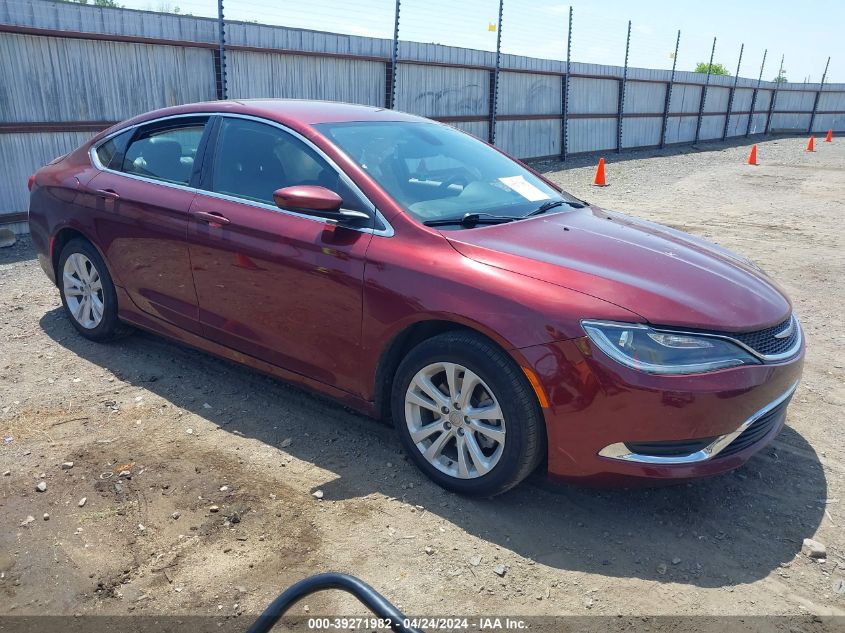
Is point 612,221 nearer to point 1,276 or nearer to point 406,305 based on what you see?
point 406,305

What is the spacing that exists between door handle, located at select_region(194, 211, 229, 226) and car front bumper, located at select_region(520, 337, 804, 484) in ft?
6.55

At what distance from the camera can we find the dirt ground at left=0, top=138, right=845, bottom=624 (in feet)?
9.09

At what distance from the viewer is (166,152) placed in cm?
462

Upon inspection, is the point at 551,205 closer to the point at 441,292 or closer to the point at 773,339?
the point at 441,292

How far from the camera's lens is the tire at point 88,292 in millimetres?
4934

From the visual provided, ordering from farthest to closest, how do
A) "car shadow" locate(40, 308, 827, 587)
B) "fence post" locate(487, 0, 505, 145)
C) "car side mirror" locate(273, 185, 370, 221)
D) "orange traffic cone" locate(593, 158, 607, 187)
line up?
"fence post" locate(487, 0, 505, 145) < "orange traffic cone" locate(593, 158, 607, 187) < "car side mirror" locate(273, 185, 370, 221) < "car shadow" locate(40, 308, 827, 587)

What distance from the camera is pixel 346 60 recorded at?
12625 mm

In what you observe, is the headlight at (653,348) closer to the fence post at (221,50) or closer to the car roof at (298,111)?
the car roof at (298,111)

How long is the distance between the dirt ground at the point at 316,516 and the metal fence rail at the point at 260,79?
477cm

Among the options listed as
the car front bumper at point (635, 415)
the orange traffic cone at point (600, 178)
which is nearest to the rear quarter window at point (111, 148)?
the car front bumper at point (635, 415)

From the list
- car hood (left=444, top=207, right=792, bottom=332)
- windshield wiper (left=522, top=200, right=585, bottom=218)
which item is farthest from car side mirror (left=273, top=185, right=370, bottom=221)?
windshield wiper (left=522, top=200, right=585, bottom=218)

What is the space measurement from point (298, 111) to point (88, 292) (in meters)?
2.15

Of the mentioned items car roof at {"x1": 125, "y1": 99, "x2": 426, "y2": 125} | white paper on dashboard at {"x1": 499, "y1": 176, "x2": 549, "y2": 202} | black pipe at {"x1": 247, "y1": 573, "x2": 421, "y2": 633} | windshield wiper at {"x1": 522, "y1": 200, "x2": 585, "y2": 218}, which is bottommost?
black pipe at {"x1": 247, "y1": 573, "x2": 421, "y2": 633}

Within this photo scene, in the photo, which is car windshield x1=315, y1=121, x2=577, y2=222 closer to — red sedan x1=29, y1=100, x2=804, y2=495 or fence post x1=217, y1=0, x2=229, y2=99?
red sedan x1=29, y1=100, x2=804, y2=495
